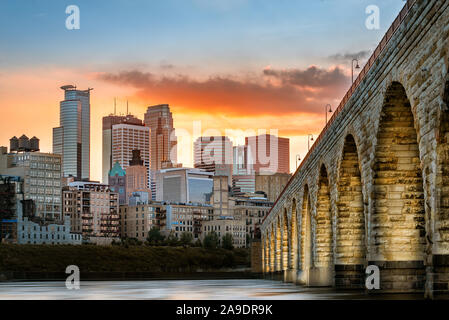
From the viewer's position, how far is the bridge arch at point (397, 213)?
32062 mm

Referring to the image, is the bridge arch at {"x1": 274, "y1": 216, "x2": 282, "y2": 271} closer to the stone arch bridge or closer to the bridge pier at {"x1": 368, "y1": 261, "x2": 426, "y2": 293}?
the stone arch bridge

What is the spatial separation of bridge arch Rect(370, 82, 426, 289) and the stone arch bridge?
1.7 inches

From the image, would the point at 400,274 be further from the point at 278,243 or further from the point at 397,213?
the point at 278,243

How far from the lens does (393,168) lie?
32.2 metres

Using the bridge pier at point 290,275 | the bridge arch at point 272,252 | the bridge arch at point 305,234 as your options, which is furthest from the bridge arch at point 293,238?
the bridge arch at point 272,252

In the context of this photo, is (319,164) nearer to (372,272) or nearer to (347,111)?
(347,111)

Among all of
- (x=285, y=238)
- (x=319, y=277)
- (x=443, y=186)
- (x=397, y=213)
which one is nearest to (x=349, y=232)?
(x=397, y=213)

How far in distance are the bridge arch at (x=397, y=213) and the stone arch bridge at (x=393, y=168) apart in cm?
4

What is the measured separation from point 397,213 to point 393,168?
194 cm

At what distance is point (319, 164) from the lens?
48.5 metres

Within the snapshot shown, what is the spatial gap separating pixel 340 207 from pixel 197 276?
6028cm

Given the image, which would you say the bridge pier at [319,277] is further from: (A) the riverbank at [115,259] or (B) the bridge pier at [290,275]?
(A) the riverbank at [115,259]

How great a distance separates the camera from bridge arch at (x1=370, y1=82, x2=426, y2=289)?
32062 mm

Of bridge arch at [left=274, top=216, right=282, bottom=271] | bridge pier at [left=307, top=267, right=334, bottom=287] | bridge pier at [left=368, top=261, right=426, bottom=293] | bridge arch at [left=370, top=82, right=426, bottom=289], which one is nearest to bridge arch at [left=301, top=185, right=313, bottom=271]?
bridge pier at [left=307, top=267, right=334, bottom=287]
